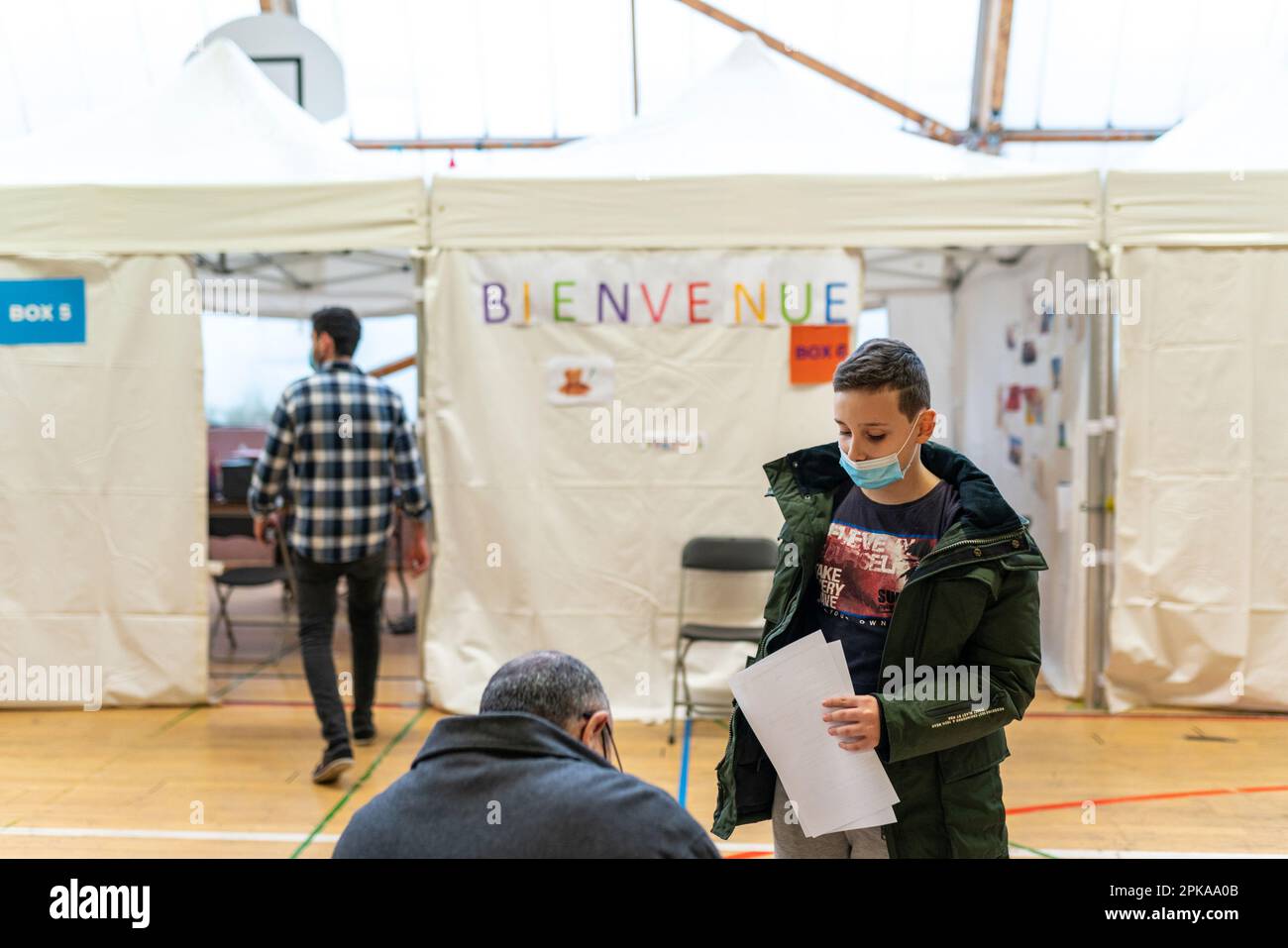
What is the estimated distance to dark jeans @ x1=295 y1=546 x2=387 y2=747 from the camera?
4.23 meters

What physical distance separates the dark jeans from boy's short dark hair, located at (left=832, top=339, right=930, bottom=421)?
303cm

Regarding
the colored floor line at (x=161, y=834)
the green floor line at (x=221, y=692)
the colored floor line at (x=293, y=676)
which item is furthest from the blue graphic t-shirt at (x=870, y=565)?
the colored floor line at (x=293, y=676)

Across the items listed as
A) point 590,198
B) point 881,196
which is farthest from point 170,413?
point 881,196

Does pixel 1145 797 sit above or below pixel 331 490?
below

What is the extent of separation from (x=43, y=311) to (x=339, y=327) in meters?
1.86

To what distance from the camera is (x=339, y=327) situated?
14.4 feet

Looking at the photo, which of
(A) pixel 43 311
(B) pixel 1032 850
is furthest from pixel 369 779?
(A) pixel 43 311

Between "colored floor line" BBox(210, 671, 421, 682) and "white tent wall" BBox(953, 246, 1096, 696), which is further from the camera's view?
"colored floor line" BBox(210, 671, 421, 682)

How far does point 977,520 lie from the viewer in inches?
68.7

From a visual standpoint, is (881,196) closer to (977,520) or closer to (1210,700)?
(1210,700)

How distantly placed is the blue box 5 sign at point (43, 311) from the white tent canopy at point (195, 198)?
174 mm

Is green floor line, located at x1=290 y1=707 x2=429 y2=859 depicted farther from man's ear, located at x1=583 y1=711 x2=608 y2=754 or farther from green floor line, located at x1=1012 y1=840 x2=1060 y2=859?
green floor line, located at x1=1012 y1=840 x2=1060 y2=859

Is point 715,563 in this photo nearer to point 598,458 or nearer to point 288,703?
point 598,458

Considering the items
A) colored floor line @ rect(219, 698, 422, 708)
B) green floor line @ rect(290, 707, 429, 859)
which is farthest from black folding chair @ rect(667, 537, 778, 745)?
colored floor line @ rect(219, 698, 422, 708)
